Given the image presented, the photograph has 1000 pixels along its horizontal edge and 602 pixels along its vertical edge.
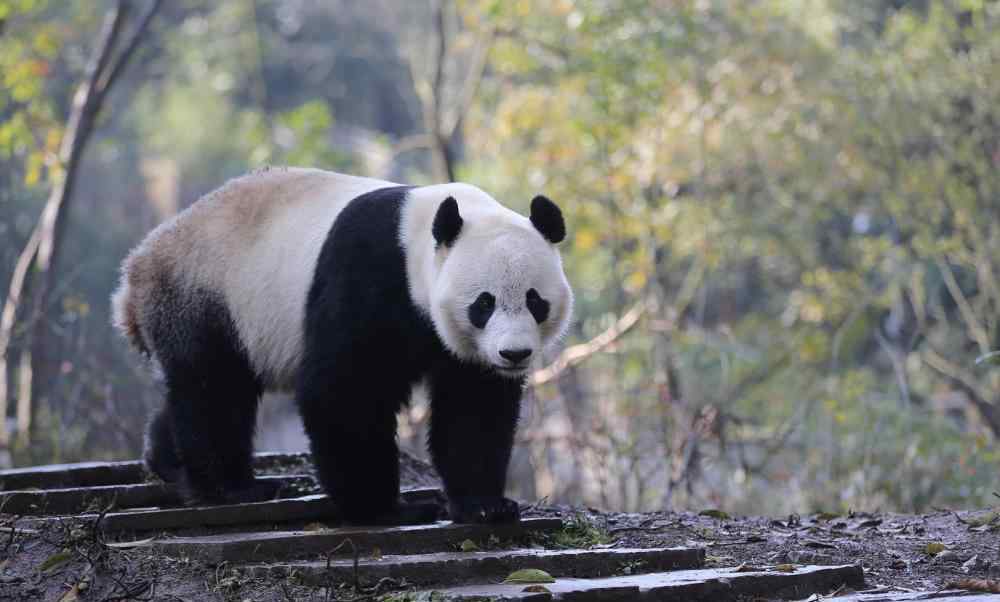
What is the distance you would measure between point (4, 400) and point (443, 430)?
597 cm

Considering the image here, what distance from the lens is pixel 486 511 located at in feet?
16.6

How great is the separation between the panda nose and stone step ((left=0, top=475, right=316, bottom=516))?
1724 millimetres

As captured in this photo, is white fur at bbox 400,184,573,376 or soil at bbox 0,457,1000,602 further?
white fur at bbox 400,184,573,376

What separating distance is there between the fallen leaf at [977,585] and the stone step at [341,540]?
5.26ft

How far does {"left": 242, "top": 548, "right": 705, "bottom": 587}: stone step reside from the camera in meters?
4.37

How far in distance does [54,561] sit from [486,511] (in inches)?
65.9

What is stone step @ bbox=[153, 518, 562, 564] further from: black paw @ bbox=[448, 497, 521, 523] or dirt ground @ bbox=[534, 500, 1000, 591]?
dirt ground @ bbox=[534, 500, 1000, 591]

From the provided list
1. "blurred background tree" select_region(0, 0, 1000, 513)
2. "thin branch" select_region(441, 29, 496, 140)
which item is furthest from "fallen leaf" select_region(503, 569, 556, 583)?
"thin branch" select_region(441, 29, 496, 140)

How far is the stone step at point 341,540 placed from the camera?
4566 millimetres

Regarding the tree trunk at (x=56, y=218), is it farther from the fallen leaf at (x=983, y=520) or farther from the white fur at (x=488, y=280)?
the fallen leaf at (x=983, y=520)

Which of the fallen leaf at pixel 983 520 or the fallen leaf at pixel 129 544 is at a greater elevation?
the fallen leaf at pixel 129 544

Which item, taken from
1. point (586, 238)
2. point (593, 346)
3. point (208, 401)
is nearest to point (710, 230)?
point (586, 238)

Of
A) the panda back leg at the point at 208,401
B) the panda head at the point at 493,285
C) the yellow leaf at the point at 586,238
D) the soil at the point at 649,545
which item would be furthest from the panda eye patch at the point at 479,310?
the yellow leaf at the point at 586,238

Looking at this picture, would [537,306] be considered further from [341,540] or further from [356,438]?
[341,540]
